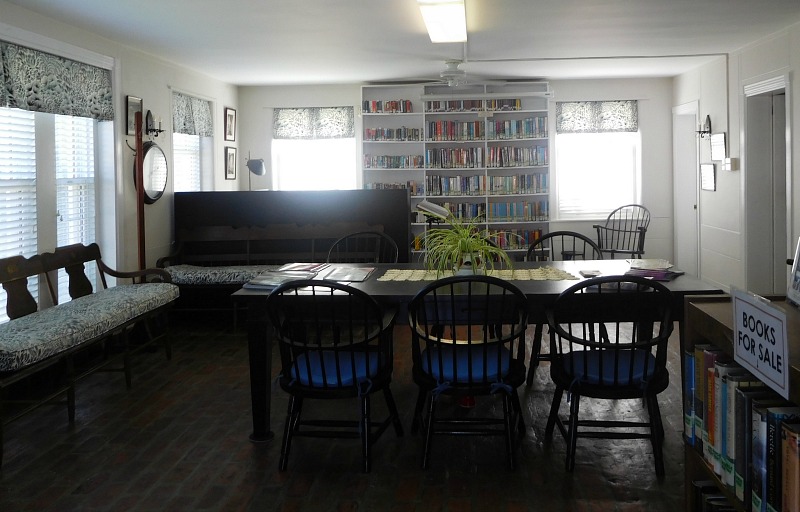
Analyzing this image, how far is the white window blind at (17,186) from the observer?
4.63 meters

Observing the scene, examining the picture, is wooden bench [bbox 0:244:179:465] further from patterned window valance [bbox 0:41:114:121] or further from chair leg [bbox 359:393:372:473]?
chair leg [bbox 359:393:372:473]

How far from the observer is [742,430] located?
1650mm

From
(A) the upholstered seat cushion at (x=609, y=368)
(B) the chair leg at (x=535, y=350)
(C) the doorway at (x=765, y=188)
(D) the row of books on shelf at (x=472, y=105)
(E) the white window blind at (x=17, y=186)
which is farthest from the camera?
(D) the row of books on shelf at (x=472, y=105)

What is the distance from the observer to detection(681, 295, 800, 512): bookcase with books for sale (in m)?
1.46

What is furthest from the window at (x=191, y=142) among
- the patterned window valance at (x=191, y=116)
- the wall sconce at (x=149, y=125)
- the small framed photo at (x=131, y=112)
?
the small framed photo at (x=131, y=112)

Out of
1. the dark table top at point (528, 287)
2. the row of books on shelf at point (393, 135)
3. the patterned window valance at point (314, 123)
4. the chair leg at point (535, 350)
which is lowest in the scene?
the chair leg at point (535, 350)

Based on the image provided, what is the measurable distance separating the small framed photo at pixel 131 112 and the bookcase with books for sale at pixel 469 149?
312 cm

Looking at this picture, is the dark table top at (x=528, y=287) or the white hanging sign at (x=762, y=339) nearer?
the white hanging sign at (x=762, y=339)

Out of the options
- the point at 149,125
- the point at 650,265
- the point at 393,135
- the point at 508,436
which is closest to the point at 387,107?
the point at 393,135

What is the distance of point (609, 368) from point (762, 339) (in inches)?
67.4

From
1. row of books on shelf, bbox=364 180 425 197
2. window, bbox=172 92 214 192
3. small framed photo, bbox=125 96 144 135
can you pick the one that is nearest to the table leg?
small framed photo, bbox=125 96 144 135

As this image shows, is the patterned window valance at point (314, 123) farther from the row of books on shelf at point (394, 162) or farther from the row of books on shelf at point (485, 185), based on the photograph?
the row of books on shelf at point (485, 185)

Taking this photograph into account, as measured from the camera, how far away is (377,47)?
20.9 feet

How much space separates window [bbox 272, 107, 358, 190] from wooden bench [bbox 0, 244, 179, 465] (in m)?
3.45
